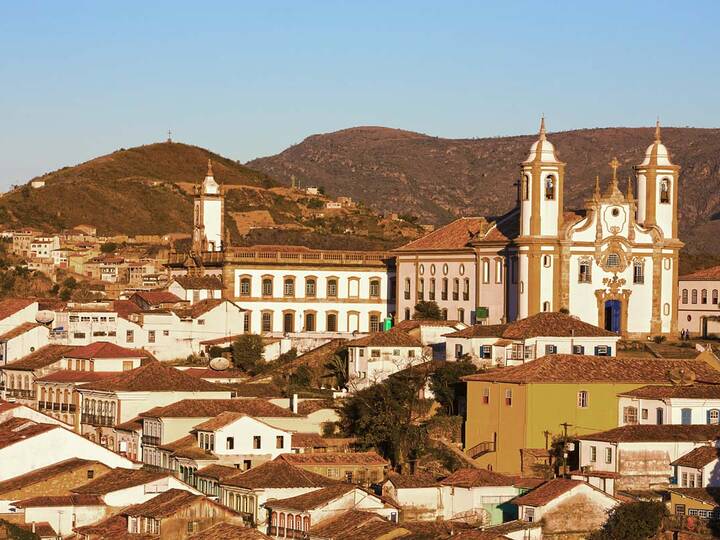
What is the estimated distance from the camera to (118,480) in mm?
64750

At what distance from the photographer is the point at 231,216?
150 m

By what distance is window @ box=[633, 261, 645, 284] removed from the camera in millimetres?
85500

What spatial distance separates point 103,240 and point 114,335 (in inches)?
2251

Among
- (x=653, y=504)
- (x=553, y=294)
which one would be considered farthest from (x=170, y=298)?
(x=653, y=504)

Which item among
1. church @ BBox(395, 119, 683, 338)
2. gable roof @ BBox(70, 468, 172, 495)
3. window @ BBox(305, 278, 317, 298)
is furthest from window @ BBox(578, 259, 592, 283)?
gable roof @ BBox(70, 468, 172, 495)

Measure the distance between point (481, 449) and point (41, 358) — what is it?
81.7 ft

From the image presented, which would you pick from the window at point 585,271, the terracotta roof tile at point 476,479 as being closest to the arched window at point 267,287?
the window at point 585,271

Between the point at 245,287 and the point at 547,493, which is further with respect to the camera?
the point at 245,287

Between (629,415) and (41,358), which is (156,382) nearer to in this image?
(41,358)

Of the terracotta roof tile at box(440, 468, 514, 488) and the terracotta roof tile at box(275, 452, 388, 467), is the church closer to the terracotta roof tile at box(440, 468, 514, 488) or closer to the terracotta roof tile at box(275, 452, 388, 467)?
the terracotta roof tile at box(275, 452, 388, 467)

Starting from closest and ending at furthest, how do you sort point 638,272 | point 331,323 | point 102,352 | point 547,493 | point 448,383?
point 547,493 < point 448,383 < point 102,352 < point 638,272 < point 331,323

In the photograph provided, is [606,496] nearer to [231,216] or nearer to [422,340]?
[422,340]

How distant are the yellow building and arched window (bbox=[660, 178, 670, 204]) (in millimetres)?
17564

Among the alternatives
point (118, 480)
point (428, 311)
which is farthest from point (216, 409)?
point (428, 311)
